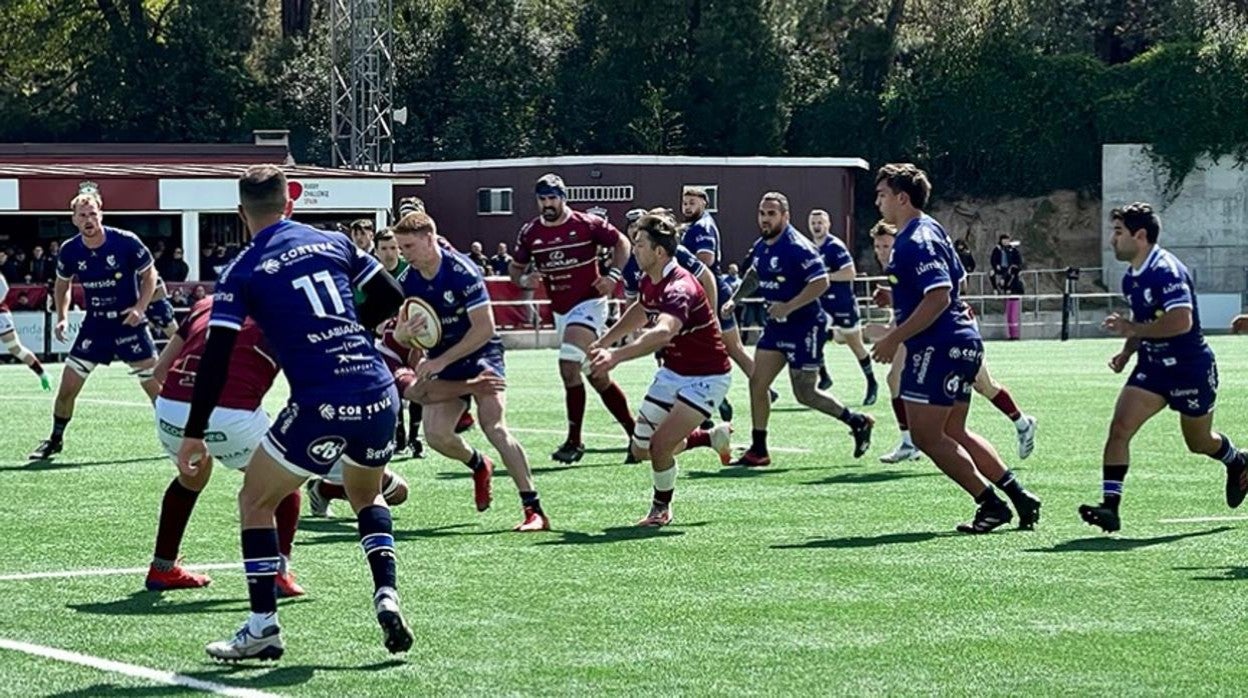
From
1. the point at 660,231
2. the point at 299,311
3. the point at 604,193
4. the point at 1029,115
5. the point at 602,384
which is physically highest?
the point at 1029,115

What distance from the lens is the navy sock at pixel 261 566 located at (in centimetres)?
822

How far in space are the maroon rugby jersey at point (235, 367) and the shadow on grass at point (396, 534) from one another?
1922 millimetres

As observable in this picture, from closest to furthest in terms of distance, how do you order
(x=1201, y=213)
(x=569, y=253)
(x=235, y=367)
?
(x=235, y=367)
(x=569, y=253)
(x=1201, y=213)

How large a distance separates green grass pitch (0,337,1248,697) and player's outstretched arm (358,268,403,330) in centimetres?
127

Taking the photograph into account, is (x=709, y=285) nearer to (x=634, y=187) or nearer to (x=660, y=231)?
(x=660, y=231)

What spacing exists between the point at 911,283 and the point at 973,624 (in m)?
3.30

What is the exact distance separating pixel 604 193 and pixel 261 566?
44.0 m

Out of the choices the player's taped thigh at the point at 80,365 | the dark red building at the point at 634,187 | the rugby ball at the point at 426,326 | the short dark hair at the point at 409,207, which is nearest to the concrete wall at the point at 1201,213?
the dark red building at the point at 634,187

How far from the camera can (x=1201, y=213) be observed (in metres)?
56.7

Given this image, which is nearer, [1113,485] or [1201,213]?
[1113,485]

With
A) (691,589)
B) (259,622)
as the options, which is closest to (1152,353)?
(691,589)

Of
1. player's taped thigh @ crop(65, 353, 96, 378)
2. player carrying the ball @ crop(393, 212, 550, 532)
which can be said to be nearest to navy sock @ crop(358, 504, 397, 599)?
player carrying the ball @ crop(393, 212, 550, 532)

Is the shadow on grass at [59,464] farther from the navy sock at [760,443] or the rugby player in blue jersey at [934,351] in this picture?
the rugby player in blue jersey at [934,351]

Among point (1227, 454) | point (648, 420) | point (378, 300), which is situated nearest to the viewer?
point (378, 300)
